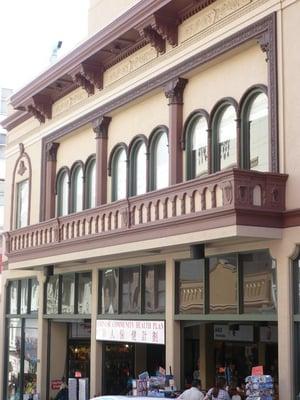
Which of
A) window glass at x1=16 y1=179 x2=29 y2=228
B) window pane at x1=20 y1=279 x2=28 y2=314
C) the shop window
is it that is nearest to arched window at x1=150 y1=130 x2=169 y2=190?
Answer: window glass at x1=16 y1=179 x2=29 y2=228

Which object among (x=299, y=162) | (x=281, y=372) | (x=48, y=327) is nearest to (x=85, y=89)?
(x=48, y=327)

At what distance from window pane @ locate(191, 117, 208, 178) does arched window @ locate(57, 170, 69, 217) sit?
22.3ft

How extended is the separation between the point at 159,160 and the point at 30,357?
9083 mm

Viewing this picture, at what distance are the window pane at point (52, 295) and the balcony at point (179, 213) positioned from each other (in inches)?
79.9

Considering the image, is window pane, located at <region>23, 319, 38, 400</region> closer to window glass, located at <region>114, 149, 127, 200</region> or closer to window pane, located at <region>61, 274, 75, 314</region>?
window pane, located at <region>61, 274, 75, 314</region>

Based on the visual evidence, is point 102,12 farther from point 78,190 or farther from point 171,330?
point 171,330

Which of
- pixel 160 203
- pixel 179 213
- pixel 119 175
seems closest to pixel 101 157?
pixel 119 175

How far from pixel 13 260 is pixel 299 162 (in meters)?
12.1

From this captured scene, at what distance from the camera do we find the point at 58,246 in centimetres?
2069

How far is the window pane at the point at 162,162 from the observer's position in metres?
18.8

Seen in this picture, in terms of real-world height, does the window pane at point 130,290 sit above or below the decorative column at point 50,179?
below

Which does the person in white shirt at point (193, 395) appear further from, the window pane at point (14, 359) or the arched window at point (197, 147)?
the window pane at point (14, 359)

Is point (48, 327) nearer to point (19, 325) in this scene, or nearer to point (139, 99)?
point (19, 325)

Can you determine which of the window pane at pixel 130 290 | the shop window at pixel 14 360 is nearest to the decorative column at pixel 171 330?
the window pane at pixel 130 290
